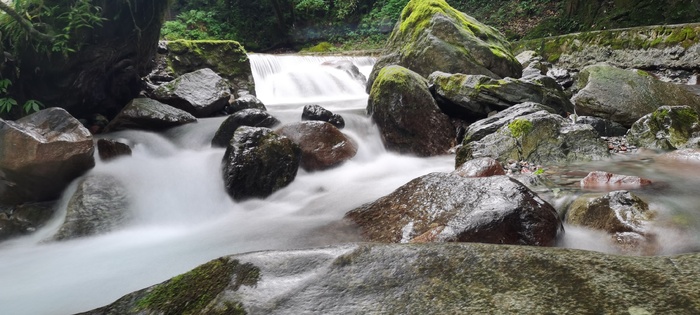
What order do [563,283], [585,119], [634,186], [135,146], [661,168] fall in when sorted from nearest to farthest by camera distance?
[563,283] → [634,186] → [661,168] → [135,146] → [585,119]

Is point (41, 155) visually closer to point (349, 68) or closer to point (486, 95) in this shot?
point (486, 95)

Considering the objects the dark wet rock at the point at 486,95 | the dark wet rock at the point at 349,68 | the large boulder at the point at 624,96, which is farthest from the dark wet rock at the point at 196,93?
the large boulder at the point at 624,96

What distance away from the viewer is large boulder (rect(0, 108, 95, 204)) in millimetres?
4707

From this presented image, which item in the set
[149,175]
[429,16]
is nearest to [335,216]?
[149,175]

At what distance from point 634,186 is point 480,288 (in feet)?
13.0

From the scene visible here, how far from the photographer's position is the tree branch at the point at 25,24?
5621mm

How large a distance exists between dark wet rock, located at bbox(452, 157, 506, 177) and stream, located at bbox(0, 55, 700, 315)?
2.40 ft

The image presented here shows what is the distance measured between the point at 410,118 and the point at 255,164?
3106mm

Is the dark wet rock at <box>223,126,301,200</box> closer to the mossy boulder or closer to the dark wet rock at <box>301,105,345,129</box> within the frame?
the dark wet rock at <box>301,105,345,129</box>

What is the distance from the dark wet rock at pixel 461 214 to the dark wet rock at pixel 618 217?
364 millimetres

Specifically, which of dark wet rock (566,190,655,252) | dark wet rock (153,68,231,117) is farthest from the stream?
dark wet rock (153,68,231,117)

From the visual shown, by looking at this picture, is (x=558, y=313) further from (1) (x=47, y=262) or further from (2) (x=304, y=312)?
(1) (x=47, y=262)

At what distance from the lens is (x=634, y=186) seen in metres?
4.54

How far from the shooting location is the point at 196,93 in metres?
8.50
